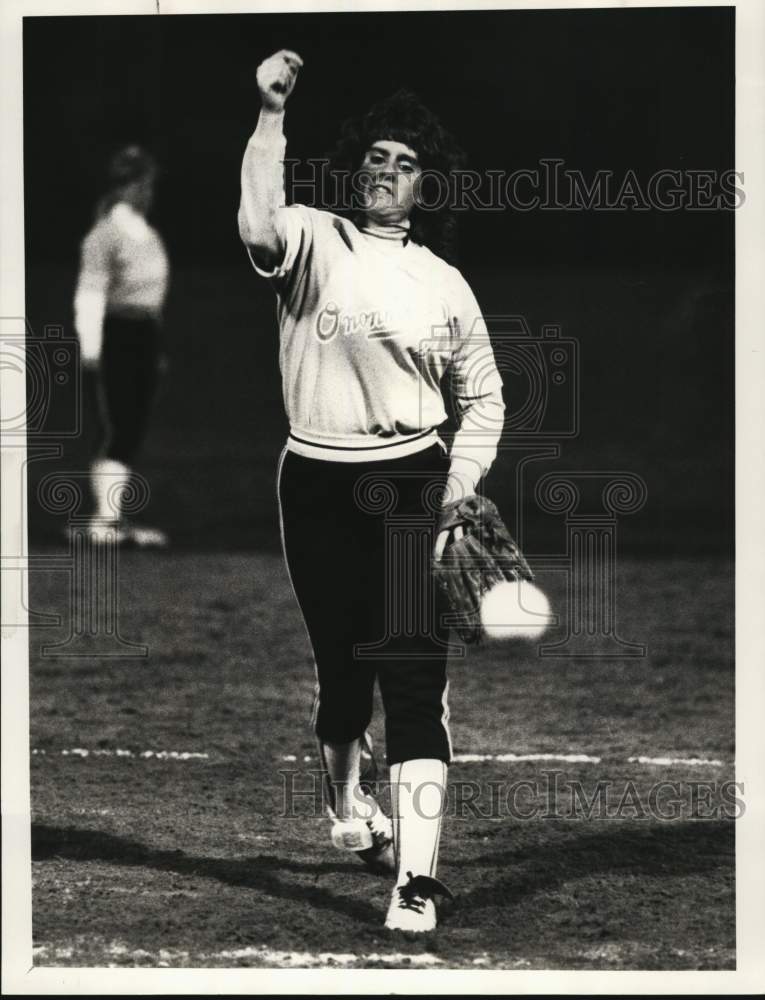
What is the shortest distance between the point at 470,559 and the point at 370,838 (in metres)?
1.06

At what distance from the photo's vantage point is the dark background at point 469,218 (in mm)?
6422

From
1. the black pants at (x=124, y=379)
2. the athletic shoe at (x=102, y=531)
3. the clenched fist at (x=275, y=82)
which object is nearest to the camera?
the clenched fist at (x=275, y=82)

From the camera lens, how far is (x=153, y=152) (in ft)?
43.1

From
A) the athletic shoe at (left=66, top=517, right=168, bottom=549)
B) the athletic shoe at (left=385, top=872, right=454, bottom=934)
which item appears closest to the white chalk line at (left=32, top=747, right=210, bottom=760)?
the athletic shoe at (left=385, top=872, right=454, bottom=934)

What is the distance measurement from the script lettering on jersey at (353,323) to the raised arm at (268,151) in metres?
0.35

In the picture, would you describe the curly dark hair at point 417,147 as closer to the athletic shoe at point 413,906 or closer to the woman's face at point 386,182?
the woman's face at point 386,182

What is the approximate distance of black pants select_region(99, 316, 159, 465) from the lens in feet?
39.6

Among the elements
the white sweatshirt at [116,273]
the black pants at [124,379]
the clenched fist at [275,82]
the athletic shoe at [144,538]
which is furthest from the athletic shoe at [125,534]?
the clenched fist at [275,82]

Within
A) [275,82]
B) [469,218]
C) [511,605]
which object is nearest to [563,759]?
[511,605]

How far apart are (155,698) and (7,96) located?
3415mm

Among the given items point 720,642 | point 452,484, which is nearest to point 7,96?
point 452,484

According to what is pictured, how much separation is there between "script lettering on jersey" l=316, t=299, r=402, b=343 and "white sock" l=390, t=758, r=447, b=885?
1344mm

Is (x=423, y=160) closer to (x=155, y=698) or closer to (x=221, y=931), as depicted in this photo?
(x=221, y=931)

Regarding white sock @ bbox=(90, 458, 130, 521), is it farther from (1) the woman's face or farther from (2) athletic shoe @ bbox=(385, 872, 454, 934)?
(2) athletic shoe @ bbox=(385, 872, 454, 934)
